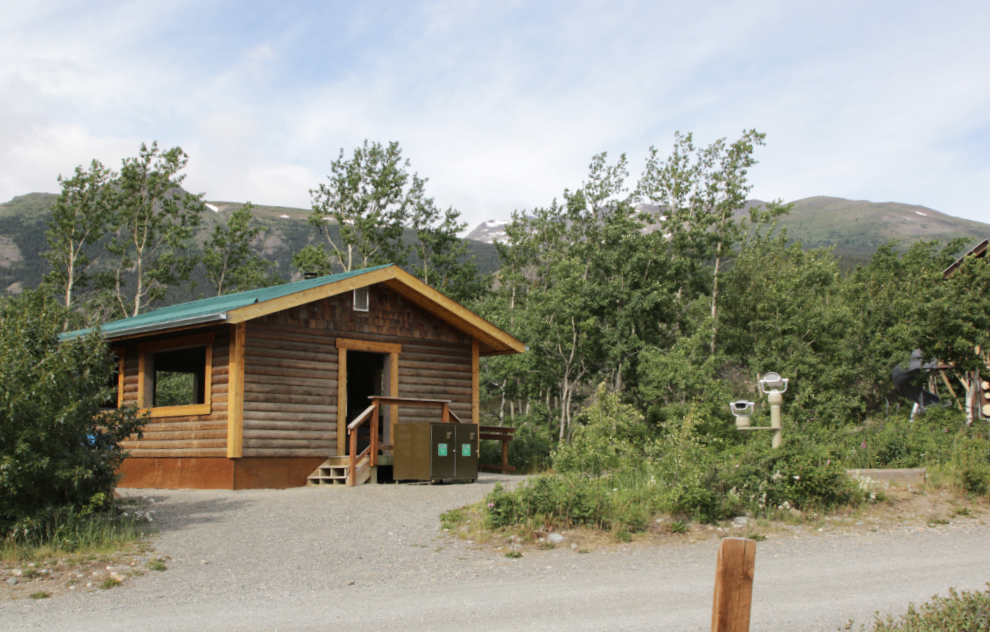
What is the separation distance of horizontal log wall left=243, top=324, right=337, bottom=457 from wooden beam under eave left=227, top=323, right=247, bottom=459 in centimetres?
11

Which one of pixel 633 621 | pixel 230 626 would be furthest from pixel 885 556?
pixel 230 626

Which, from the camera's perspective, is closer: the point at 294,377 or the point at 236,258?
the point at 294,377

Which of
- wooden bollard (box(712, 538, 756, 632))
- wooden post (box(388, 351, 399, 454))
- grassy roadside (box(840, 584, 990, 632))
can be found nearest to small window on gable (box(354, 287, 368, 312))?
wooden post (box(388, 351, 399, 454))

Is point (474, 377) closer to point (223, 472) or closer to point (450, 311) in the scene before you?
point (450, 311)

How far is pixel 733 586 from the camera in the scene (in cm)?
381

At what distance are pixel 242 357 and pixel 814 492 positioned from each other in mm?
9325

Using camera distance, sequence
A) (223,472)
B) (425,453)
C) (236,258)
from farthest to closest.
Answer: (236,258) < (425,453) < (223,472)

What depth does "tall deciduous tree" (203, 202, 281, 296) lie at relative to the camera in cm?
4034

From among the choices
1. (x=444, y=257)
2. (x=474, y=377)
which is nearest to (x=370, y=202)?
(x=444, y=257)

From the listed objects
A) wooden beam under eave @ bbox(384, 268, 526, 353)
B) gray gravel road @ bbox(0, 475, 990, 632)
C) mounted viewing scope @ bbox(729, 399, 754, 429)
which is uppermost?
wooden beam under eave @ bbox(384, 268, 526, 353)

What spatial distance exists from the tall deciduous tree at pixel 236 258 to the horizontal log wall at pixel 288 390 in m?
25.0

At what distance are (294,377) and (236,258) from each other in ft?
96.0

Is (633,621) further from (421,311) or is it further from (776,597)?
(421,311)

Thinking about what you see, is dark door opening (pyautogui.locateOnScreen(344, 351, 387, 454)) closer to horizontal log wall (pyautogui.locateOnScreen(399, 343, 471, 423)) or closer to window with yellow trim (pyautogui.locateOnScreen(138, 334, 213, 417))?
horizontal log wall (pyautogui.locateOnScreen(399, 343, 471, 423))
